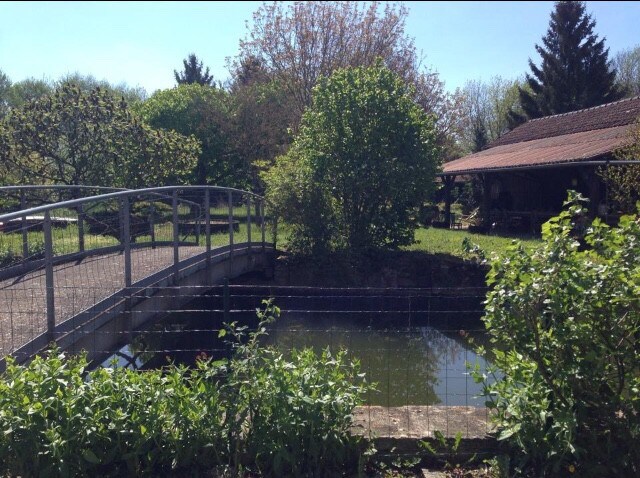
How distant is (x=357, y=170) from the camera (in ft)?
56.0

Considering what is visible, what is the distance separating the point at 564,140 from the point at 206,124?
1433cm

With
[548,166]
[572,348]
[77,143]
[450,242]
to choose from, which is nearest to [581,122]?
[548,166]

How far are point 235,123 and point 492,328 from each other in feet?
84.2

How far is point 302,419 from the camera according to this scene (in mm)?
4320

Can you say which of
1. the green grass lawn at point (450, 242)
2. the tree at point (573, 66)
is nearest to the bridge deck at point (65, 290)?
the green grass lawn at point (450, 242)

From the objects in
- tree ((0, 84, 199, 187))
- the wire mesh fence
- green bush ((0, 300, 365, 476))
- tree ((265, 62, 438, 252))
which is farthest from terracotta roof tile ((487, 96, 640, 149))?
green bush ((0, 300, 365, 476))

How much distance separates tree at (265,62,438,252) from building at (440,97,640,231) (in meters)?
4.01

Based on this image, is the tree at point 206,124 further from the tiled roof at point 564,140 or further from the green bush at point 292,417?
the green bush at point 292,417

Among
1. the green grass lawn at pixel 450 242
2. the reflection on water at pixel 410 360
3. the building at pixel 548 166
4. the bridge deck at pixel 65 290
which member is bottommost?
the reflection on water at pixel 410 360

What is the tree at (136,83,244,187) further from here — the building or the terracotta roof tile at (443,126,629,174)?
the terracotta roof tile at (443,126,629,174)

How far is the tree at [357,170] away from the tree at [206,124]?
12.6m

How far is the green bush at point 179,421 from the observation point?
13.6ft

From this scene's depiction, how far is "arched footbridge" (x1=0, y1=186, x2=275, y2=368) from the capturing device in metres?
6.43

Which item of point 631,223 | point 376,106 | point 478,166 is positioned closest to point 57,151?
point 376,106
